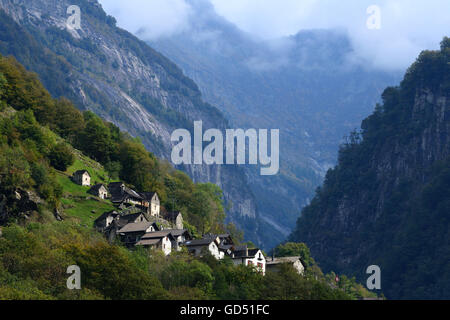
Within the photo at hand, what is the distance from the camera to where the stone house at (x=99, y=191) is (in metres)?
129

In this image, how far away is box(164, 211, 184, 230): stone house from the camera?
131750 mm

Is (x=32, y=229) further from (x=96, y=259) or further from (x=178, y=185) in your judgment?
(x=178, y=185)

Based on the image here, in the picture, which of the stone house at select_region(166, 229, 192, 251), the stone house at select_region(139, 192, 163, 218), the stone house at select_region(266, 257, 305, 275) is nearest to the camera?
the stone house at select_region(166, 229, 192, 251)

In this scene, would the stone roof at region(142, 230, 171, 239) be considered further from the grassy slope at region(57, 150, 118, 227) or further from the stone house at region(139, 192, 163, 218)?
the stone house at region(139, 192, 163, 218)

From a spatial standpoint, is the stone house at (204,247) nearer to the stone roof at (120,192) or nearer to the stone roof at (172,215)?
the stone roof at (172,215)

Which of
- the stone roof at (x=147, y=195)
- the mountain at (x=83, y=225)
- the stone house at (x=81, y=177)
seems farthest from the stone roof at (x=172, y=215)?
the stone house at (x=81, y=177)

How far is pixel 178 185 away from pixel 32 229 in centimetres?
5984

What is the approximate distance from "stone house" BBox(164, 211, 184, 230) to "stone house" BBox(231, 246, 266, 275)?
19607 mm

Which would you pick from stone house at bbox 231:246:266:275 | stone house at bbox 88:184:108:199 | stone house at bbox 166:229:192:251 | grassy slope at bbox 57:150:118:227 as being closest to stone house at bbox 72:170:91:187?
grassy slope at bbox 57:150:118:227

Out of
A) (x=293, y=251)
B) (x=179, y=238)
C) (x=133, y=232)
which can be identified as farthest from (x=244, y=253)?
(x=293, y=251)

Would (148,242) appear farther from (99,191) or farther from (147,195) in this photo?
(147,195)

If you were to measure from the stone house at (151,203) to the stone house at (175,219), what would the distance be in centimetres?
183

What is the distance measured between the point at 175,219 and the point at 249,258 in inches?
994
